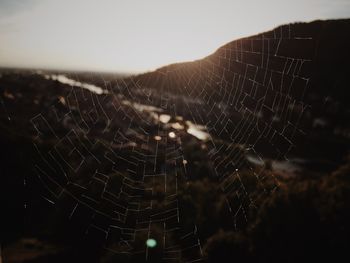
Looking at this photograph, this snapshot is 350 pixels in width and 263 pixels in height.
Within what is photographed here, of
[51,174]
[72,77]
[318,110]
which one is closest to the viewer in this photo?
[72,77]

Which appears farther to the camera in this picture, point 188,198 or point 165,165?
point 165,165

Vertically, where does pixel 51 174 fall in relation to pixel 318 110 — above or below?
above

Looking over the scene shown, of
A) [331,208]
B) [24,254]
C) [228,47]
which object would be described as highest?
[228,47]

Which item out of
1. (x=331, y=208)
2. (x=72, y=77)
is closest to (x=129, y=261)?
(x=331, y=208)

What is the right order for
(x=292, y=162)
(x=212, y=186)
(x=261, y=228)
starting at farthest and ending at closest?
(x=292, y=162)
(x=212, y=186)
(x=261, y=228)

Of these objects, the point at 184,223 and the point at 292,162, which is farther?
the point at 292,162

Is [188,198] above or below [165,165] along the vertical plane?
below

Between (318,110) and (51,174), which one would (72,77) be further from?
(318,110)

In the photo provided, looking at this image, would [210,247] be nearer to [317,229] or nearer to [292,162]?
[317,229]

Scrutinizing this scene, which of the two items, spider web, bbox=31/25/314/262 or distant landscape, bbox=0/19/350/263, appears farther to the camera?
distant landscape, bbox=0/19/350/263

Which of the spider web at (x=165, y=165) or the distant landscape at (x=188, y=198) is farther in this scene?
the distant landscape at (x=188, y=198)
